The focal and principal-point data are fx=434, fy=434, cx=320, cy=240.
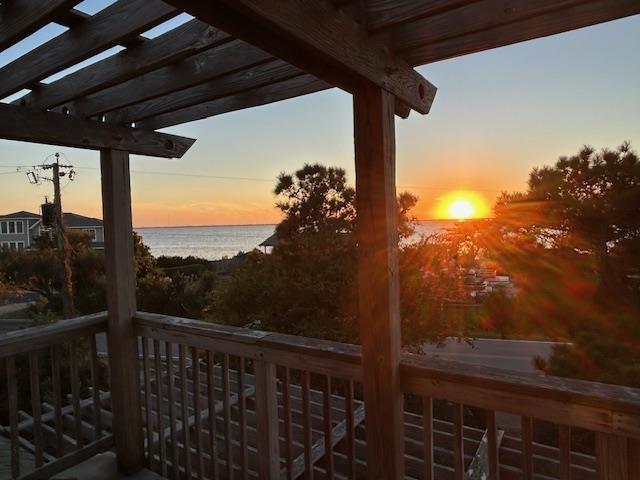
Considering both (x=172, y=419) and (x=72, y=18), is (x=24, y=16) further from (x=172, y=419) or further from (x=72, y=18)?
(x=172, y=419)

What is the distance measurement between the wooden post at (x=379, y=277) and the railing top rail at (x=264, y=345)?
0.48 feet

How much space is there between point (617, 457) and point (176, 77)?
192 centimetres

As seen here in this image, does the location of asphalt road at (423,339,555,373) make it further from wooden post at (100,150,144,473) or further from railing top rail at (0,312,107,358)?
railing top rail at (0,312,107,358)

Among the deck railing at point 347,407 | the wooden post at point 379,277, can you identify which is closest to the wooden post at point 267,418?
the deck railing at point 347,407

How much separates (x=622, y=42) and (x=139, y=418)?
6686 mm

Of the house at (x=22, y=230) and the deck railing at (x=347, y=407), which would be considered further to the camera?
the house at (x=22, y=230)

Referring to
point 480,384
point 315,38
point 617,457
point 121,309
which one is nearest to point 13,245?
point 121,309

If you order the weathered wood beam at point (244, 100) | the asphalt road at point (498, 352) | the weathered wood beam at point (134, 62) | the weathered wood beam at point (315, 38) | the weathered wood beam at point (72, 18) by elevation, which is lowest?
the asphalt road at point (498, 352)

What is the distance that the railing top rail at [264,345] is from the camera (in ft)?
5.28

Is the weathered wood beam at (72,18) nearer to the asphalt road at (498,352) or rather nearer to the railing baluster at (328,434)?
the railing baluster at (328,434)

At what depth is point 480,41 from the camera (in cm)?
127

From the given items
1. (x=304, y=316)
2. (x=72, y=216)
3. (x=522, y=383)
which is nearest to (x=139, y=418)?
(x=522, y=383)

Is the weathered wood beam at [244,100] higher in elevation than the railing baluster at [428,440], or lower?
higher

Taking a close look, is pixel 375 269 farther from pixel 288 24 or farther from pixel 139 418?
pixel 139 418
